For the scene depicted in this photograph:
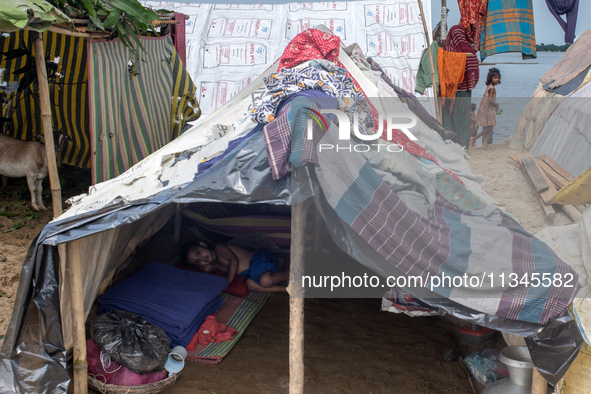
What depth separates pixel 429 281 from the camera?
2.24 metres

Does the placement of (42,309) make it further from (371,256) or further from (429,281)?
(429,281)

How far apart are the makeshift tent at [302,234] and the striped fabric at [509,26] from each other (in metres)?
3.90

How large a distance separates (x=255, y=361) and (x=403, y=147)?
6.02 ft

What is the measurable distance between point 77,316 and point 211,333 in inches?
44.1

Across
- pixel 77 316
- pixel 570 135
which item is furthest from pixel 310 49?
pixel 570 135

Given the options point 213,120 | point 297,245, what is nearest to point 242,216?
point 213,120

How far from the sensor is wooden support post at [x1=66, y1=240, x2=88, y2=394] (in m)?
2.51

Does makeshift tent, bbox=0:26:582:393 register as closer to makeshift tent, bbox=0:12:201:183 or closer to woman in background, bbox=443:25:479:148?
makeshift tent, bbox=0:12:201:183

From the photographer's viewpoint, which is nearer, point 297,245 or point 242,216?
point 297,245

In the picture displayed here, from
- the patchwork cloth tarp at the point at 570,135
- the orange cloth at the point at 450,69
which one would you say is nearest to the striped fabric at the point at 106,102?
the orange cloth at the point at 450,69

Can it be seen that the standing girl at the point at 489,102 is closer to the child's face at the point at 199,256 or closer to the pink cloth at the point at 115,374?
the child's face at the point at 199,256

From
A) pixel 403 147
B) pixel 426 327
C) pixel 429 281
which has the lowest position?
pixel 426 327

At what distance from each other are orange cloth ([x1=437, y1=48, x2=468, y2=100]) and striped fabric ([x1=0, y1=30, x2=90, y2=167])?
4436 millimetres

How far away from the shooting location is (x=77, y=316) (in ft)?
8.50
